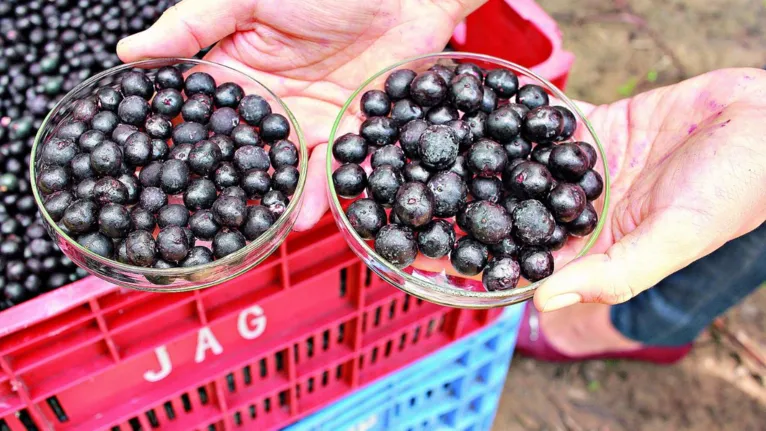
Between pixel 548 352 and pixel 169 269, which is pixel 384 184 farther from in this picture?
pixel 548 352

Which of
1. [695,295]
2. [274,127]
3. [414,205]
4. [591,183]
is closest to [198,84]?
[274,127]

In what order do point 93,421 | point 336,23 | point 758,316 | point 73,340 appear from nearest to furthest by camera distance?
point 73,340
point 93,421
point 336,23
point 758,316

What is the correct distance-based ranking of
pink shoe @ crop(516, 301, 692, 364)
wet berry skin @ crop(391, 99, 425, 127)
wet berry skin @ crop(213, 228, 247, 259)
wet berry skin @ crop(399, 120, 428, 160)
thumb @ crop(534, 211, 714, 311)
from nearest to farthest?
thumb @ crop(534, 211, 714, 311)
wet berry skin @ crop(213, 228, 247, 259)
wet berry skin @ crop(399, 120, 428, 160)
wet berry skin @ crop(391, 99, 425, 127)
pink shoe @ crop(516, 301, 692, 364)

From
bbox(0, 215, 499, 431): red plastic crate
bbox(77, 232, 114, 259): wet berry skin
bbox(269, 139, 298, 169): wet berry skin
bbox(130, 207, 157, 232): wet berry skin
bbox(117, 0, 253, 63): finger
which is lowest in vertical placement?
bbox(0, 215, 499, 431): red plastic crate


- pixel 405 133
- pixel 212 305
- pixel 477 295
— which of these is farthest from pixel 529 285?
pixel 212 305

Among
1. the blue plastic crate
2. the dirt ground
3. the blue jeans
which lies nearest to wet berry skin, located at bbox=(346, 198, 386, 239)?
the blue plastic crate

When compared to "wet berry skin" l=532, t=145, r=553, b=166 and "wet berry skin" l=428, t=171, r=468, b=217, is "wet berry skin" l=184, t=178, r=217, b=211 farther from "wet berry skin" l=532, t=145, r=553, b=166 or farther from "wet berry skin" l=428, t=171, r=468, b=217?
"wet berry skin" l=532, t=145, r=553, b=166

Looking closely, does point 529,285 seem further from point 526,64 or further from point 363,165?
point 526,64
